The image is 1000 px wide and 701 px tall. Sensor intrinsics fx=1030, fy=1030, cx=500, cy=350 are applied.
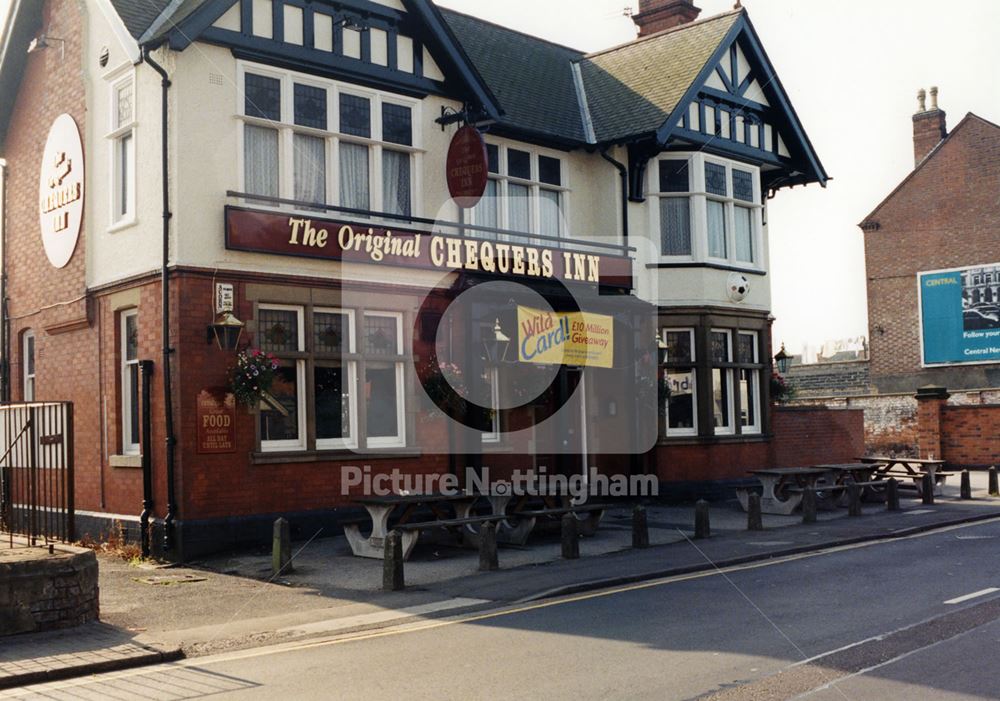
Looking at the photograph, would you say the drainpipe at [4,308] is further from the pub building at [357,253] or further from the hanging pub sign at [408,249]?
the hanging pub sign at [408,249]

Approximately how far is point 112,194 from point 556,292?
8.08 metres

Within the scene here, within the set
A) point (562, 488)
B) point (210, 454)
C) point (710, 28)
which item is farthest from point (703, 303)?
point (210, 454)

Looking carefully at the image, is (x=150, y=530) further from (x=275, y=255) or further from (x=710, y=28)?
(x=710, y=28)

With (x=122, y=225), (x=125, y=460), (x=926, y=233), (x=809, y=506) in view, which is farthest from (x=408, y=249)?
(x=926, y=233)

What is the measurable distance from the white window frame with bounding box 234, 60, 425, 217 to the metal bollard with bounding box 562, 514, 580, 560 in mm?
6614

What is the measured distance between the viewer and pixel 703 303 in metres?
22.9

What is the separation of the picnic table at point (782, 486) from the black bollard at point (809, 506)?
0.99m

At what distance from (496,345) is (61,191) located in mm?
8299

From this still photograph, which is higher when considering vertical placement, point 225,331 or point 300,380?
point 225,331

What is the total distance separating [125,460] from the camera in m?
16.3

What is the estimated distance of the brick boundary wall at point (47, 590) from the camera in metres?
9.98

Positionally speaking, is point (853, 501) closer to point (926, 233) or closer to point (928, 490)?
point (928, 490)

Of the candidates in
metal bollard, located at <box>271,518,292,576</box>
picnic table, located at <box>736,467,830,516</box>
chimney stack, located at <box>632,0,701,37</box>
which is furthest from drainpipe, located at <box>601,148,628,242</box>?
metal bollard, located at <box>271,518,292,576</box>

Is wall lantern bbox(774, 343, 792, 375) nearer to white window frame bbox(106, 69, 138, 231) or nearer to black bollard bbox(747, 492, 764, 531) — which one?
black bollard bbox(747, 492, 764, 531)
